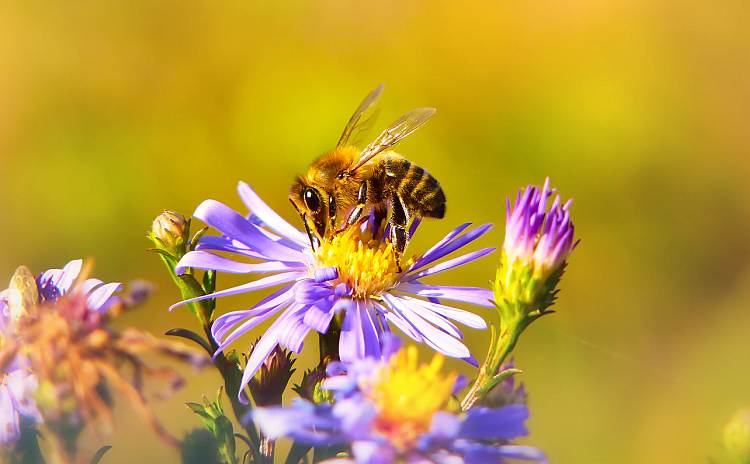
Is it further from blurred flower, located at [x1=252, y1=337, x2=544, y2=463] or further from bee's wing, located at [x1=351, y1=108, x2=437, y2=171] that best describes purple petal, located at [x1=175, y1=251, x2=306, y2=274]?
bee's wing, located at [x1=351, y1=108, x2=437, y2=171]

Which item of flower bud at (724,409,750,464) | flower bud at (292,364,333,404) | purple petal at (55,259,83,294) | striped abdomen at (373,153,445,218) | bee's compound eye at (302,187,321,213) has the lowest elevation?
flower bud at (724,409,750,464)

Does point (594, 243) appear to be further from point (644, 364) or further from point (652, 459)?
point (652, 459)

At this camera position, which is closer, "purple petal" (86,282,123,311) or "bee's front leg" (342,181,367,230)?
"purple petal" (86,282,123,311)

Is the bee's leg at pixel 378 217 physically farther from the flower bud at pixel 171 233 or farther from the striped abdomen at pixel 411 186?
the flower bud at pixel 171 233

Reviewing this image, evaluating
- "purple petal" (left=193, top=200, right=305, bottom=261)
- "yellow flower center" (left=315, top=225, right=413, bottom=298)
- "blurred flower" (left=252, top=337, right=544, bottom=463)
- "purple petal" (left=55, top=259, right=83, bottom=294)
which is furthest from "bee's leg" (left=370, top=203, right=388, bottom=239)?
"blurred flower" (left=252, top=337, right=544, bottom=463)

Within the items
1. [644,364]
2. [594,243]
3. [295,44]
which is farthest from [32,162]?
[644,364]

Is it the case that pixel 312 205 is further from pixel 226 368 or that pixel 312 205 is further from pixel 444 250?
pixel 226 368

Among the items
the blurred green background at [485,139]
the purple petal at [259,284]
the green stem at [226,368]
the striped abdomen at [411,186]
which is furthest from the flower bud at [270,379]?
the blurred green background at [485,139]

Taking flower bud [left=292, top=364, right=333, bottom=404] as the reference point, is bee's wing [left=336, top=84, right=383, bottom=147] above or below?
above
